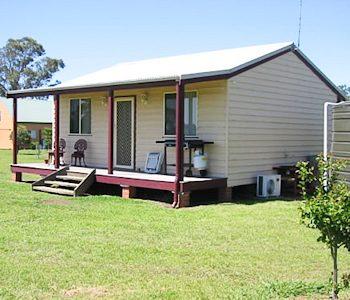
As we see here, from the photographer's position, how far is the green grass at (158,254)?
4.84 meters

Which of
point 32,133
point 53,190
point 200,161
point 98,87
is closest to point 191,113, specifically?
point 200,161

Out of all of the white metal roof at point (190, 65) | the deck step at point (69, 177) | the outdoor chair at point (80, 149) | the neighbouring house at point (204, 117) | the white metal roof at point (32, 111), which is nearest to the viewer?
the white metal roof at point (190, 65)

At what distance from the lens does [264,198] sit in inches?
470

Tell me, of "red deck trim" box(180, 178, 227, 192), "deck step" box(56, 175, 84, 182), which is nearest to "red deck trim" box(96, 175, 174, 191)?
"red deck trim" box(180, 178, 227, 192)

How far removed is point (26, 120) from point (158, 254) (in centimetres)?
3963

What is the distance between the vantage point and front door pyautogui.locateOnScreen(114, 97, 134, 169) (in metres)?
14.1

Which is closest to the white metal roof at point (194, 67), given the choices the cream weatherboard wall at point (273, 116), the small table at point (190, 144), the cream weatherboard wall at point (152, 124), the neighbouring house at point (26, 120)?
the cream weatherboard wall at point (273, 116)

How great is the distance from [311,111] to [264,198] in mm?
3807

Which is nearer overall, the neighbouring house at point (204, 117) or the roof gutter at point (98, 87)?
the roof gutter at point (98, 87)

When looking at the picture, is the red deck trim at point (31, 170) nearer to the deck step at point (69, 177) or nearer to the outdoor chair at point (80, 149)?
the deck step at point (69, 177)

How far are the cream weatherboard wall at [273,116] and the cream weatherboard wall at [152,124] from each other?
0.24 m

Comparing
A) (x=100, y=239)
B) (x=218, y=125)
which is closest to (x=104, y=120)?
(x=218, y=125)

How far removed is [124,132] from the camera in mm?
14320

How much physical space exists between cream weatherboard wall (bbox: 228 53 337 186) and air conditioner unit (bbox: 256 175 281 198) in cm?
27
